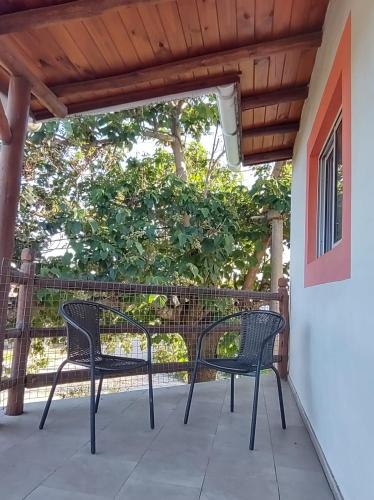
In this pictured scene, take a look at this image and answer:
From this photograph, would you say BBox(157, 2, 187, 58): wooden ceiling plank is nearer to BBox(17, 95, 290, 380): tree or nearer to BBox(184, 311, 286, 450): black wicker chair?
BBox(184, 311, 286, 450): black wicker chair

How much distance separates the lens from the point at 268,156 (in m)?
4.60

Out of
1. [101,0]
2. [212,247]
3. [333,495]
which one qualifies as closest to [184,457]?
[333,495]

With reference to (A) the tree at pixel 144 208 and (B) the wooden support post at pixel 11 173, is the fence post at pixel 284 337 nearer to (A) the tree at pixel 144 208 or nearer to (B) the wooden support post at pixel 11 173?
(A) the tree at pixel 144 208

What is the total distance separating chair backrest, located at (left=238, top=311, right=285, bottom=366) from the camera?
2.59 metres

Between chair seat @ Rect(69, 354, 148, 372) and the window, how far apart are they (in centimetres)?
140

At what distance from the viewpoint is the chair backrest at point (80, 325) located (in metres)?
2.34

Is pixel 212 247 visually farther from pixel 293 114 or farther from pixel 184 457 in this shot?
pixel 184 457

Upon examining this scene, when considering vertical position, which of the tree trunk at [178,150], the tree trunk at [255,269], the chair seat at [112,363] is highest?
the tree trunk at [178,150]

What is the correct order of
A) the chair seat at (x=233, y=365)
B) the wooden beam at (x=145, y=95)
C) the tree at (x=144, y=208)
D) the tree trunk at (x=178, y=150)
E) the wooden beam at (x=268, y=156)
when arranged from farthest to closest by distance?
the tree trunk at (x=178, y=150), the tree at (x=144, y=208), the wooden beam at (x=268, y=156), the wooden beam at (x=145, y=95), the chair seat at (x=233, y=365)

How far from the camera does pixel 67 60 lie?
8.00ft

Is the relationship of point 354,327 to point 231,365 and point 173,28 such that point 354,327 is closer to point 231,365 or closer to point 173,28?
point 231,365

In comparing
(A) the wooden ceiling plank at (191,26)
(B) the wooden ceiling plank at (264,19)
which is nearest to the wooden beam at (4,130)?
(A) the wooden ceiling plank at (191,26)

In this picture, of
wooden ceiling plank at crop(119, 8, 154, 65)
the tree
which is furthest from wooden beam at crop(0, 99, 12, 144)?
the tree

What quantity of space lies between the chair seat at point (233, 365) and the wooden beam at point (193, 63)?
1.87 metres
